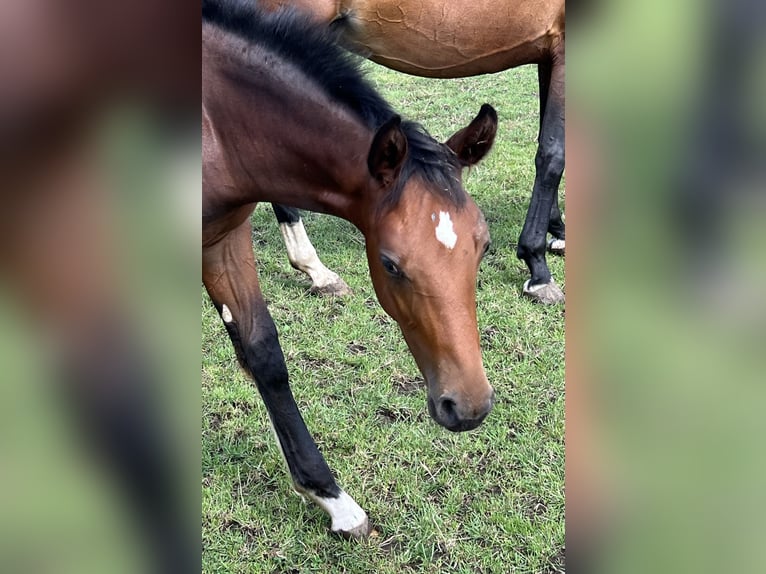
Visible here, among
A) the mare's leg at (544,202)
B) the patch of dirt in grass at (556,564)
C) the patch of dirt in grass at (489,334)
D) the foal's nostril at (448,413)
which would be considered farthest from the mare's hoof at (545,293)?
the foal's nostril at (448,413)

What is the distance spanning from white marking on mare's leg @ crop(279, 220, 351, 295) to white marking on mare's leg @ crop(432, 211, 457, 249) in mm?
2194

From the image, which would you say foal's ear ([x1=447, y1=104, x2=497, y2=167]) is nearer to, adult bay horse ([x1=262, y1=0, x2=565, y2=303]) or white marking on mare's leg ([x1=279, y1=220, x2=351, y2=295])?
adult bay horse ([x1=262, y1=0, x2=565, y2=303])

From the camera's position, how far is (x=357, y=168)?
169cm

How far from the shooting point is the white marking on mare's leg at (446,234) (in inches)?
60.7

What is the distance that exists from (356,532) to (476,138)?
1339 mm

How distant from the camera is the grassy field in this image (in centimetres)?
208

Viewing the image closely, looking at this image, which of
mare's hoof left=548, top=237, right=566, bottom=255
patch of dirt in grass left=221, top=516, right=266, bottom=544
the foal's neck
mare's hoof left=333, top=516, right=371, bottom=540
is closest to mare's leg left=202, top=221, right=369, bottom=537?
mare's hoof left=333, top=516, right=371, bottom=540

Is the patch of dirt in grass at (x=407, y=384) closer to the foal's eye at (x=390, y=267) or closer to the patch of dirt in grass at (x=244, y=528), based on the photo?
the patch of dirt in grass at (x=244, y=528)

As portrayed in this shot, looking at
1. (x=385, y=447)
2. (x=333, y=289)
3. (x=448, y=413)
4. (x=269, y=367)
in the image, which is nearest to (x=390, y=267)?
(x=448, y=413)
